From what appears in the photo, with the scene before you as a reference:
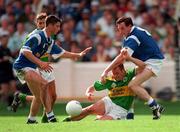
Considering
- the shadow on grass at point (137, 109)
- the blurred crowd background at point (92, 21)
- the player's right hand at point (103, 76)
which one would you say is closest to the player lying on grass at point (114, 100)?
the player's right hand at point (103, 76)

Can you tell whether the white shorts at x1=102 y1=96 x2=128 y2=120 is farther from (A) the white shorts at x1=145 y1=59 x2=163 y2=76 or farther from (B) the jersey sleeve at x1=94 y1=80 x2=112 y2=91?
(A) the white shorts at x1=145 y1=59 x2=163 y2=76

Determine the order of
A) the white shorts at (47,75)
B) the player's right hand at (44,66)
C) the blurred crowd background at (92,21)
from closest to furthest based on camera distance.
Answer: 1. the player's right hand at (44,66)
2. the white shorts at (47,75)
3. the blurred crowd background at (92,21)

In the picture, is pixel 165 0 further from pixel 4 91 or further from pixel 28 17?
pixel 4 91

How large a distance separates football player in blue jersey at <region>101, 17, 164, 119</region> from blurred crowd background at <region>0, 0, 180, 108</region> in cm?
797

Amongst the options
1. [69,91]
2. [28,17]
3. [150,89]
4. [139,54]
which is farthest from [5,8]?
[139,54]

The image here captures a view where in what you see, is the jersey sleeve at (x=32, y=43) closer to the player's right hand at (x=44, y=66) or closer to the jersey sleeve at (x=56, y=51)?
the player's right hand at (x=44, y=66)

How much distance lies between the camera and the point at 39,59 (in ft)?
48.8

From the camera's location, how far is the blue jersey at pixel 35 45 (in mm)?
14797

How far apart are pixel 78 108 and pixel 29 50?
1.42 m

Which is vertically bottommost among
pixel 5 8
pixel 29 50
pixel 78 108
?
pixel 78 108

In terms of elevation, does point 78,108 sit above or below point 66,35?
below

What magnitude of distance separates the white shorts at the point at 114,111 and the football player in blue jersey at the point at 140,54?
43 cm

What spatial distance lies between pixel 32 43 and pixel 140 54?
2.22 metres

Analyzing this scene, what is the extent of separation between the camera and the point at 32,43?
14.8m
